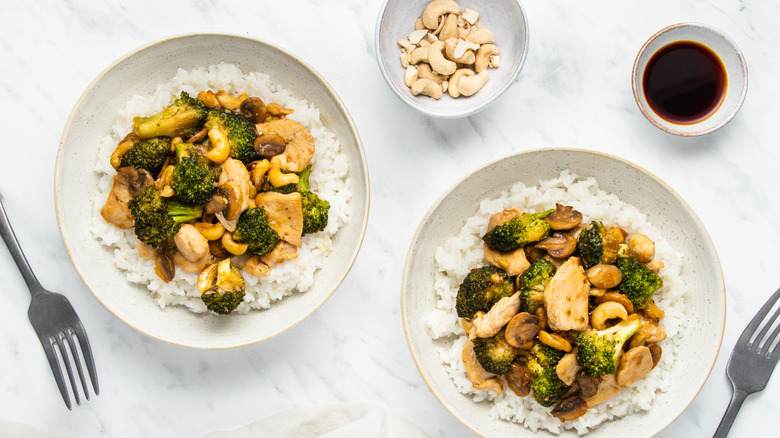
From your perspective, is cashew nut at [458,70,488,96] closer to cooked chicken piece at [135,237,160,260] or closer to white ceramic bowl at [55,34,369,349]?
white ceramic bowl at [55,34,369,349]

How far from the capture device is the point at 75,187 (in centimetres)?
349

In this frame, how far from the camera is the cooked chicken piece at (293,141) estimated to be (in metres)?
3.44

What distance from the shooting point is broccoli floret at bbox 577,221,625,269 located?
10.7 feet

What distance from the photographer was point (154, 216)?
10.4 ft

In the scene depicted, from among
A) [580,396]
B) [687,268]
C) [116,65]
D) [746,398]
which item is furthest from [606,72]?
[116,65]

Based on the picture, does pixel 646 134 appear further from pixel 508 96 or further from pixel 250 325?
pixel 250 325

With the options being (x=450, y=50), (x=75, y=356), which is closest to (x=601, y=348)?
(x=450, y=50)

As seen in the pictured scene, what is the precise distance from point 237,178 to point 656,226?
2.43 metres

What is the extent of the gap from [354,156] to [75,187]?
1628 mm

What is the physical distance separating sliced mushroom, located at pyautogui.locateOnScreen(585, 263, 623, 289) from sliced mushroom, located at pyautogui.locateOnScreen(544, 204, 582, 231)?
0.28 m

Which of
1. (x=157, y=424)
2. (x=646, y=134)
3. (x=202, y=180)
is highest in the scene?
(x=646, y=134)

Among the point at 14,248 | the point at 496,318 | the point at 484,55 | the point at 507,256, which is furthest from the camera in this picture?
the point at 14,248

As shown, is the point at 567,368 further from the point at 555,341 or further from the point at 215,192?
the point at 215,192

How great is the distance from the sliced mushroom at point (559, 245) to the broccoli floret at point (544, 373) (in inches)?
19.8
